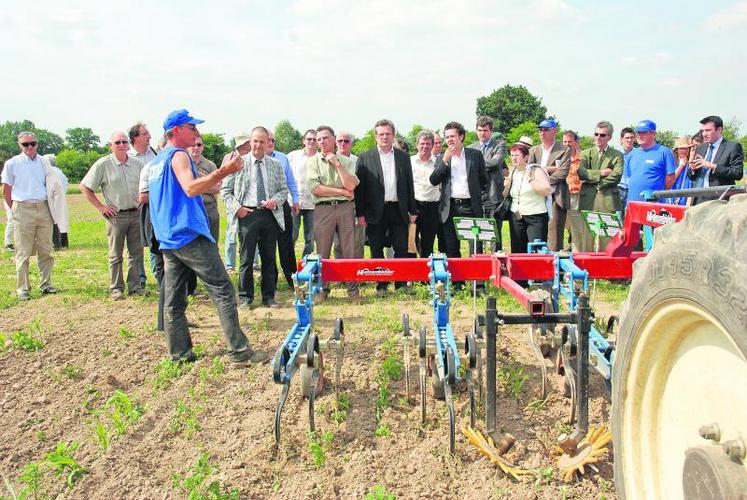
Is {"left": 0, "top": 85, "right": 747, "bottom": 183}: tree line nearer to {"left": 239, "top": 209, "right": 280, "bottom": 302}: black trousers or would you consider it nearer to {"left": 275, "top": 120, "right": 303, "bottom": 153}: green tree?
{"left": 275, "top": 120, "right": 303, "bottom": 153}: green tree

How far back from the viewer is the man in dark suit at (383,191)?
7.42 m

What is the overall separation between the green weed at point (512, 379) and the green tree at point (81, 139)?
99.0m

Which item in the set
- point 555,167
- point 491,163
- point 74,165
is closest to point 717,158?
point 555,167

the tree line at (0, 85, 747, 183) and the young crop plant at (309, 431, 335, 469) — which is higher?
the tree line at (0, 85, 747, 183)

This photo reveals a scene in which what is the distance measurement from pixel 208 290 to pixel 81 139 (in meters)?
99.9

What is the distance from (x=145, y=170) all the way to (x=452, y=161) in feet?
11.8

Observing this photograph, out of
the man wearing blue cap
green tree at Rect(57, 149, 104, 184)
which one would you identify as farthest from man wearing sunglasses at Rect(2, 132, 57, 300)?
green tree at Rect(57, 149, 104, 184)

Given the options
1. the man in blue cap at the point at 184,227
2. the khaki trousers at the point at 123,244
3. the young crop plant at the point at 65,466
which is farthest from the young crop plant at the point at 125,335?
the young crop plant at the point at 65,466

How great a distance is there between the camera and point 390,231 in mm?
7785

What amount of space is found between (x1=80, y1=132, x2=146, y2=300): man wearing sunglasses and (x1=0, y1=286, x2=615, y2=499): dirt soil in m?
1.69

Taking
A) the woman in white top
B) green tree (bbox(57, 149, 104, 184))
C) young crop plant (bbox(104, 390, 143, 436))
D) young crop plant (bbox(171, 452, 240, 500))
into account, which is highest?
green tree (bbox(57, 149, 104, 184))

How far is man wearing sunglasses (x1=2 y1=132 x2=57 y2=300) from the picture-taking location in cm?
793

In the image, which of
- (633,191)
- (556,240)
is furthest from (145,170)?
(633,191)

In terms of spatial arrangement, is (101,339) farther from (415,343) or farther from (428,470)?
(428,470)
